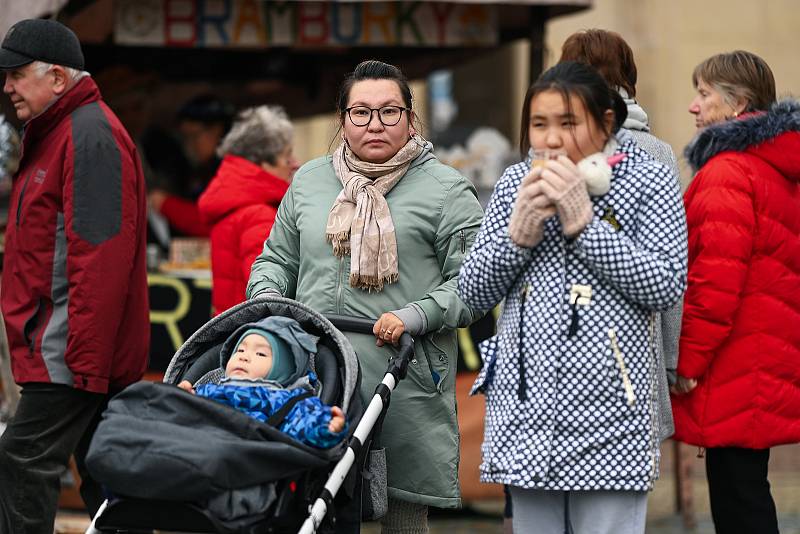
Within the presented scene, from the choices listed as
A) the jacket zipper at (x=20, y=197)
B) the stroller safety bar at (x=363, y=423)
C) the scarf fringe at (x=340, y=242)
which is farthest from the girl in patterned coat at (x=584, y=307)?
the jacket zipper at (x=20, y=197)

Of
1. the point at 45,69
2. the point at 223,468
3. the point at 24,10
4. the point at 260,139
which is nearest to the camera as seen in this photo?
the point at 223,468

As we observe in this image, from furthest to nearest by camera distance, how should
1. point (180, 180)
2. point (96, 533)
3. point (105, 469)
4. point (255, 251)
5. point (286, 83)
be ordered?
point (286, 83) < point (180, 180) < point (255, 251) < point (96, 533) < point (105, 469)

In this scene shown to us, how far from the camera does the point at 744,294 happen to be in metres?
4.71

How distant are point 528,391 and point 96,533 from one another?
131 centimetres

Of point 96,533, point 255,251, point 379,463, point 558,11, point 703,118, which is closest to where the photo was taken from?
point 96,533

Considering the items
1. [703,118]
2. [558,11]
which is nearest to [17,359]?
Answer: [703,118]

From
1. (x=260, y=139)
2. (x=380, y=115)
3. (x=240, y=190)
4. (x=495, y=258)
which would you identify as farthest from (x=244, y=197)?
(x=495, y=258)

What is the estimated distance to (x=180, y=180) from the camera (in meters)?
9.92

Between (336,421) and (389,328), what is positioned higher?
(389,328)

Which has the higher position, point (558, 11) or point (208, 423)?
point (558, 11)

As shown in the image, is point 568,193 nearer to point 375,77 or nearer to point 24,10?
point 375,77

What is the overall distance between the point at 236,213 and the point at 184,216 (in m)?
3.15

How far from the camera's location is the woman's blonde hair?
4.88m

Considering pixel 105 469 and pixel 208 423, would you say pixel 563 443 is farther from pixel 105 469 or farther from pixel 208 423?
pixel 105 469
